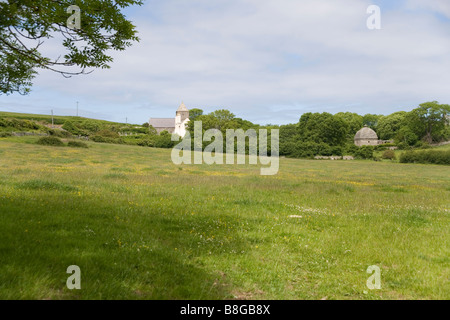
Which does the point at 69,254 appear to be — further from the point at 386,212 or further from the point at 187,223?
the point at 386,212

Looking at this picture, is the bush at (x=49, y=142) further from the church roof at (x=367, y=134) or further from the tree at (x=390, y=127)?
the tree at (x=390, y=127)

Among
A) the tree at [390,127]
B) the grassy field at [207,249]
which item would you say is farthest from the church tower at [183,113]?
the grassy field at [207,249]

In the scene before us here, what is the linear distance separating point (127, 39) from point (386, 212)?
13.0 metres

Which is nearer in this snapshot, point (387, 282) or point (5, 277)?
point (5, 277)

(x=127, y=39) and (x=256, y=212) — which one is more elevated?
(x=127, y=39)

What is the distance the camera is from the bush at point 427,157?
7650 cm

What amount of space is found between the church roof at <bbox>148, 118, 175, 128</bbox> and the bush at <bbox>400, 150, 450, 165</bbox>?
120202 millimetres

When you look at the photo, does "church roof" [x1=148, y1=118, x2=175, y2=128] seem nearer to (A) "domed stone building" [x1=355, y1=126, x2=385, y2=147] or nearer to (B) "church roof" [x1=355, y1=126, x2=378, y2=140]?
(A) "domed stone building" [x1=355, y1=126, x2=385, y2=147]

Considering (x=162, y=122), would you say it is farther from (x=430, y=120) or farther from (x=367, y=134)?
(x=430, y=120)

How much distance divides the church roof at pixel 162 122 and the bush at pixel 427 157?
4732 inches

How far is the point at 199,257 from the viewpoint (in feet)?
24.0

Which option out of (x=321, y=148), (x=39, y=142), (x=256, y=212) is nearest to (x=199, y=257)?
(x=256, y=212)

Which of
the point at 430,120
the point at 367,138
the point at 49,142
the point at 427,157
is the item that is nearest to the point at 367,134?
the point at 367,138

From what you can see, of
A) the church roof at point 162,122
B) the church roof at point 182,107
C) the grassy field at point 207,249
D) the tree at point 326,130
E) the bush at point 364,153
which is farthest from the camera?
the church roof at point 162,122
